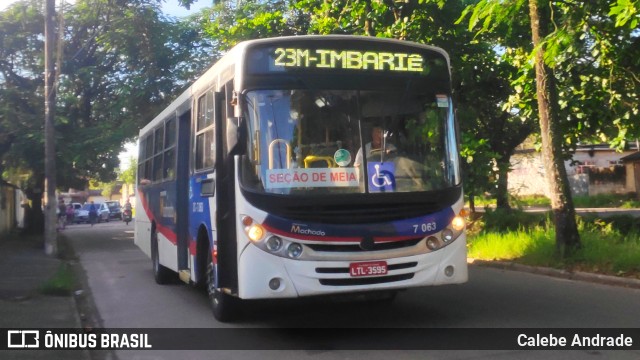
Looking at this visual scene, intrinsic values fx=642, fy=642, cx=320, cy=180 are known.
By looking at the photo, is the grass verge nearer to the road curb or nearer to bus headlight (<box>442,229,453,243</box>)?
the road curb

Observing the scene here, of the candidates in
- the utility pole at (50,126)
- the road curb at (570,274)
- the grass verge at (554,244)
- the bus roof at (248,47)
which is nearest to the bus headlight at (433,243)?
the bus roof at (248,47)

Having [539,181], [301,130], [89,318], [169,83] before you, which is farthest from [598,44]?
[539,181]

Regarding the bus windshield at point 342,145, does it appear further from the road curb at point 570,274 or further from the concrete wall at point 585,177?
the concrete wall at point 585,177

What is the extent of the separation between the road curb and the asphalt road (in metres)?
0.19

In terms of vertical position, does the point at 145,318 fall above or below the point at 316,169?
below

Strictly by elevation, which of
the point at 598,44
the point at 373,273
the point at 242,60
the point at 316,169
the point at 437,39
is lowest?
the point at 373,273

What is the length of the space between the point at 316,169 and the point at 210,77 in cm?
258

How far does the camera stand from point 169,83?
2486cm

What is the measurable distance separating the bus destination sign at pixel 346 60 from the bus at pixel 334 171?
0.04 ft

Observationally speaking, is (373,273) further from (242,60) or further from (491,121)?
(491,121)

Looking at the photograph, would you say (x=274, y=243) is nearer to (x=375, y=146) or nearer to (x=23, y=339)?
(x=375, y=146)

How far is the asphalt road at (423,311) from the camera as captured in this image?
673 centimetres

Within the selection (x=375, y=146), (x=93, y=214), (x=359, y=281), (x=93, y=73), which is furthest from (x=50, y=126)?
(x=93, y=214)

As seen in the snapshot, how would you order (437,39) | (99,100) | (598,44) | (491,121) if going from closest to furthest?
1. (598,44)
2. (437,39)
3. (491,121)
4. (99,100)
